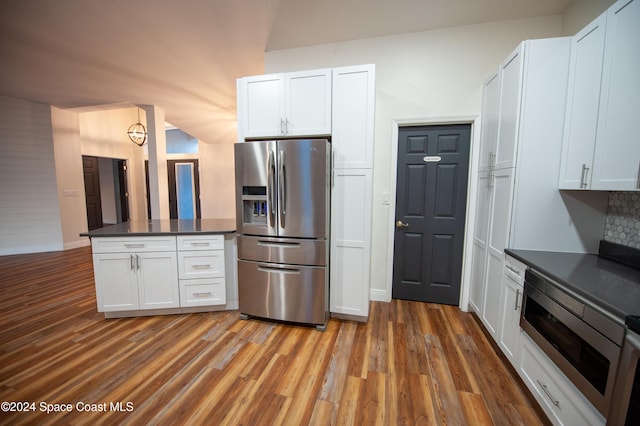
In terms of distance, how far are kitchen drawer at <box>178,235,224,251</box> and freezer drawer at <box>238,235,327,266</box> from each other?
0.83 feet

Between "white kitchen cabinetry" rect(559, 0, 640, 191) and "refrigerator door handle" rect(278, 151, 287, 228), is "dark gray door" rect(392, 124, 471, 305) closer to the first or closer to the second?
"white kitchen cabinetry" rect(559, 0, 640, 191)

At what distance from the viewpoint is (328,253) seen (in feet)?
7.87

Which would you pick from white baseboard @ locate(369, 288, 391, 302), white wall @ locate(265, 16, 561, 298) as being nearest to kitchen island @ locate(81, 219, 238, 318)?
white baseboard @ locate(369, 288, 391, 302)

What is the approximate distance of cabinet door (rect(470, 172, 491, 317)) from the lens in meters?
2.32

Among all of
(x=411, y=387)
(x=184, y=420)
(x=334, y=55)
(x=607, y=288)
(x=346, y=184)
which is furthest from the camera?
(x=334, y=55)

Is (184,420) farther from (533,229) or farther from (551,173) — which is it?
(551,173)

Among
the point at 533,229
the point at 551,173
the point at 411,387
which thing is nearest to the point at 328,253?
the point at 411,387

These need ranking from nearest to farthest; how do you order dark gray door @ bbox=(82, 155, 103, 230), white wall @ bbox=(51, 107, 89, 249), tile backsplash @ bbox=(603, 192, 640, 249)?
tile backsplash @ bbox=(603, 192, 640, 249)
white wall @ bbox=(51, 107, 89, 249)
dark gray door @ bbox=(82, 155, 103, 230)

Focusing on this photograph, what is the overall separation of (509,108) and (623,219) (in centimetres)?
109

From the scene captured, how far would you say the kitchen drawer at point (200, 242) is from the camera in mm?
2455

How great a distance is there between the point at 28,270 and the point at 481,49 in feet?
22.4

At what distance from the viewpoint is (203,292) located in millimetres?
2543

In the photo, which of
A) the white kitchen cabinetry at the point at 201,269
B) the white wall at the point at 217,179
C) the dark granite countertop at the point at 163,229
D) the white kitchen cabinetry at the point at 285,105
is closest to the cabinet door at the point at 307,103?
the white kitchen cabinetry at the point at 285,105

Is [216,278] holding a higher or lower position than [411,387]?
higher
